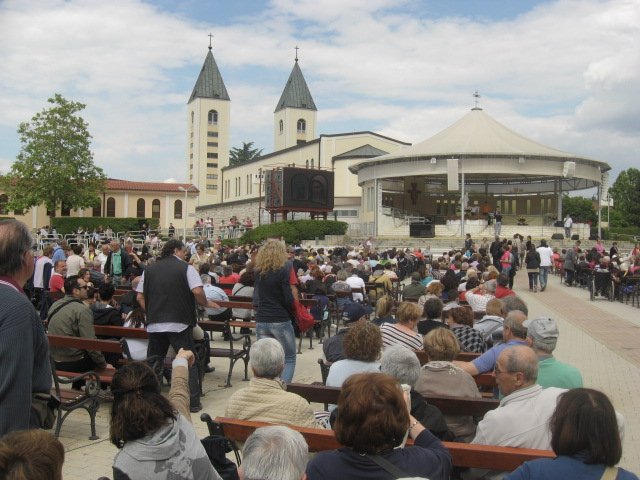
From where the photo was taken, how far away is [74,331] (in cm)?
727

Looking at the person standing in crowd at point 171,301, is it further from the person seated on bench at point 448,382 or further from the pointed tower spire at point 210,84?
the pointed tower spire at point 210,84

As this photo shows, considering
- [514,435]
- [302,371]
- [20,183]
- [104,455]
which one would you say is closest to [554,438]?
[514,435]

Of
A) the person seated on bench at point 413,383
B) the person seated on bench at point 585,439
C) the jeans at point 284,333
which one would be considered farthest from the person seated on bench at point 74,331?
A: the person seated on bench at point 585,439

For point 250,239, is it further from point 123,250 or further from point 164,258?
point 164,258

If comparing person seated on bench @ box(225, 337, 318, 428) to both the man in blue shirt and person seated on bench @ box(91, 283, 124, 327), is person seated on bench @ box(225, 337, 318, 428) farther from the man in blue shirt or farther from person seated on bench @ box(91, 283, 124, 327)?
person seated on bench @ box(91, 283, 124, 327)

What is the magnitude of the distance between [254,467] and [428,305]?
5268 millimetres

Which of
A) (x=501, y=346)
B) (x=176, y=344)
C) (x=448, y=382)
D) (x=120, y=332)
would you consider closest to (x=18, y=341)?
(x=448, y=382)

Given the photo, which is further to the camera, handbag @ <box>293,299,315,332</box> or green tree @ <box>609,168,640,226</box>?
green tree @ <box>609,168,640,226</box>

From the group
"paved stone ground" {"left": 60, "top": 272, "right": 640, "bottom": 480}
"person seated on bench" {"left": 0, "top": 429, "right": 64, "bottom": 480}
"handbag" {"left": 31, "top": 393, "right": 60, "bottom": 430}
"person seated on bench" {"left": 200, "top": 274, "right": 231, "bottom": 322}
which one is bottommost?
"paved stone ground" {"left": 60, "top": 272, "right": 640, "bottom": 480}

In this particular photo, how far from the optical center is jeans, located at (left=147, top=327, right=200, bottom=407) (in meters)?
6.93

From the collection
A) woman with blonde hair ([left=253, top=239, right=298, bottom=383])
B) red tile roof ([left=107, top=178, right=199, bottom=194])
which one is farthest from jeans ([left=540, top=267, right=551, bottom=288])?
red tile roof ([left=107, top=178, right=199, bottom=194])

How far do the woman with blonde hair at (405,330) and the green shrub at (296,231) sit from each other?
32.6 metres

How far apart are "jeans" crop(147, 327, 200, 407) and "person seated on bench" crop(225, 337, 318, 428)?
2.49m

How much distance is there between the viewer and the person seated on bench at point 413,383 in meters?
4.25
